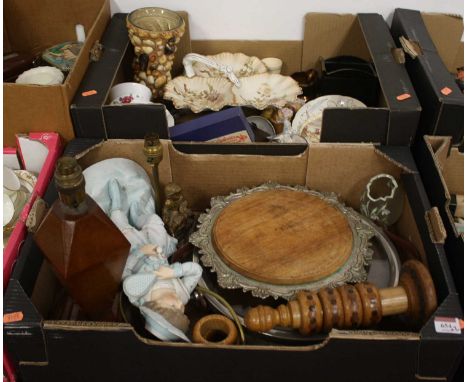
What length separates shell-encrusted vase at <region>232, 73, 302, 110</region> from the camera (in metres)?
1.26

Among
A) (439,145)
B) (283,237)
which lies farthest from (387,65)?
(283,237)

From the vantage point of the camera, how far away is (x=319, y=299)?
0.76 m

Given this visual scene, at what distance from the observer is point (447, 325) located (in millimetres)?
723

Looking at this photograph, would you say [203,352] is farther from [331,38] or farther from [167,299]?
[331,38]

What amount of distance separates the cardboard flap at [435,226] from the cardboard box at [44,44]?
0.68 meters

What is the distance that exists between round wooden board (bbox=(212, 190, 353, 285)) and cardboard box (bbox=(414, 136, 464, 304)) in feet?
0.51

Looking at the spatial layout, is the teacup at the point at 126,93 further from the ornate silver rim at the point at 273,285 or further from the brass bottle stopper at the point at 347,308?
the brass bottle stopper at the point at 347,308

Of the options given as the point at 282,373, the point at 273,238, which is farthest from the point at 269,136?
the point at 282,373

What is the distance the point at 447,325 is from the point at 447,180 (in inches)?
18.3

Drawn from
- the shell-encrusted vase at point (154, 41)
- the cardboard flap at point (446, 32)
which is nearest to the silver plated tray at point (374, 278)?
the shell-encrusted vase at point (154, 41)

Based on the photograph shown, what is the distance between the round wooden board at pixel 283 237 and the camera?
837 millimetres

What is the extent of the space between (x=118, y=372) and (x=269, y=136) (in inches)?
23.2

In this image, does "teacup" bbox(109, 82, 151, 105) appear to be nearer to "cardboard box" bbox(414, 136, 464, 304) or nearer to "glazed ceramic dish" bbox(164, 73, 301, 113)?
"glazed ceramic dish" bbox(164, 73, 301, 113)

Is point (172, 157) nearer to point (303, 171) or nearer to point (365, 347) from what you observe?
point (303, 171)
